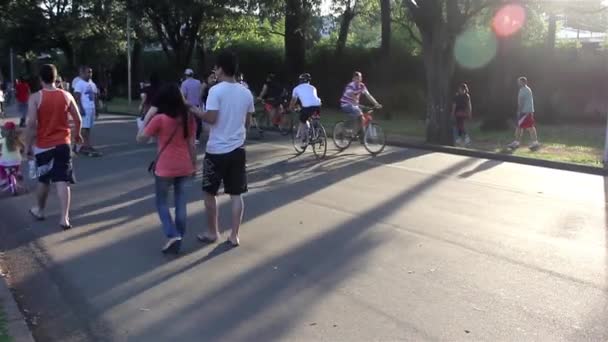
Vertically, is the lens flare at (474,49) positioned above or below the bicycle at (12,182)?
above

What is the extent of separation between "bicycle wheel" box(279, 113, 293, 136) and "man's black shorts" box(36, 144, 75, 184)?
42.7 ft

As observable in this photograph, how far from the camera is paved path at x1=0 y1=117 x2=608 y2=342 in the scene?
16.9 ft

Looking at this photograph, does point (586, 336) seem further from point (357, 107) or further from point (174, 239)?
point (357, 107)

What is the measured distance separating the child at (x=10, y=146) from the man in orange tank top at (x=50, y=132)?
8.04 ft

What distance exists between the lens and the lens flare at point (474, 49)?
30244 mm

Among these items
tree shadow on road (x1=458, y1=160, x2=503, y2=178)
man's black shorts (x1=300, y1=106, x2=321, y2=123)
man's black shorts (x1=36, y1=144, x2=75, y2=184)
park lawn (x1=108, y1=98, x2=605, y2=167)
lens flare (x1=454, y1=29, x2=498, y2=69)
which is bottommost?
tree shadow on road (x1=458, y1=160, x2=503, y2=178)

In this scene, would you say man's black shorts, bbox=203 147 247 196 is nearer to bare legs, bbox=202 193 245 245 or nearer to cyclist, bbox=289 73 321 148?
bare legs, bbox=202 193 245 245

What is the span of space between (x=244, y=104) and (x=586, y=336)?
3.70 metres

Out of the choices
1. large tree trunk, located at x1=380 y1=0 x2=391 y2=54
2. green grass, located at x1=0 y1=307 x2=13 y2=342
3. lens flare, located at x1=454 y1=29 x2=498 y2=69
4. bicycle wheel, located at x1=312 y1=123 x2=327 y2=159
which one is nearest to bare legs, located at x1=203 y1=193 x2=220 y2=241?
green grass, located at x1=0 y1=307 x2=13 y2=342

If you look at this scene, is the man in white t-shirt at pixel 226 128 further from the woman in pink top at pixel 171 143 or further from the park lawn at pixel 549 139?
the park lawn at pixel 549 139

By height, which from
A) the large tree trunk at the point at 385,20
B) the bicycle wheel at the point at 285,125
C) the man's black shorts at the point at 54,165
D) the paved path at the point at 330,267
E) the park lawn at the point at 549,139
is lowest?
the paved path at the point at 330,267

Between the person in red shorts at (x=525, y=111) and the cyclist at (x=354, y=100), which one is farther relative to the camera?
the person in red shorts at (x=525, y=111)

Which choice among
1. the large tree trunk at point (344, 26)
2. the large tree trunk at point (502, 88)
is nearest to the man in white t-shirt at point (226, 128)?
the large tree trunk at point (502, 88)

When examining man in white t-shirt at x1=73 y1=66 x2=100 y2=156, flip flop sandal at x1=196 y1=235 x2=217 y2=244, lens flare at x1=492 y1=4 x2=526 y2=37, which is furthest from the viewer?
lens flare at x1=492 y1=4 x2=526 y2=37
